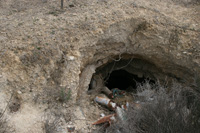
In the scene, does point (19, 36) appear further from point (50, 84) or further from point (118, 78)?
point (118, 78)

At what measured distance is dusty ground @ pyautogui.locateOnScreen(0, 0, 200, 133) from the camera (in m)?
3.56

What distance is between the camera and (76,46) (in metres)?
4.18

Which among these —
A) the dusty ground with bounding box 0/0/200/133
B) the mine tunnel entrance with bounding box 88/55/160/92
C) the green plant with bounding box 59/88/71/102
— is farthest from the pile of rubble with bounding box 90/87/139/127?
the green plant with bounding box 59/88/71/102

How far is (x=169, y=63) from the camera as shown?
4.99m

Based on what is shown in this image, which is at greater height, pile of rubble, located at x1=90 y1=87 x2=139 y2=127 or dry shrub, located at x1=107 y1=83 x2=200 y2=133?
dry shrub, located at x1=107 y1=83 x2=200 y2=133

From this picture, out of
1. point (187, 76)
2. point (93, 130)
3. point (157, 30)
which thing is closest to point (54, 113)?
point (93, 130)

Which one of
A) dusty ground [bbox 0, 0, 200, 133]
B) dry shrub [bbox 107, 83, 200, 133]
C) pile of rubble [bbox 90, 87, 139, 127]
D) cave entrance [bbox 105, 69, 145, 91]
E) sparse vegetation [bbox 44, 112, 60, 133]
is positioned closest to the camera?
dry shrub [bbox 107, 83, 200, 133]

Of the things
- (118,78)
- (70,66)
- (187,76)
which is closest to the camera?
(70,66)

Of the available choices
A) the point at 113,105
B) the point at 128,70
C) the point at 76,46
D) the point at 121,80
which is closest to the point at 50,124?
the point at 113,105

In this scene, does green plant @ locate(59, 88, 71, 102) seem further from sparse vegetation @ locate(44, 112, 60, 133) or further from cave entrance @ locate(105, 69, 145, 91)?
cave entrance @ locate(105, 69, 145, 91)

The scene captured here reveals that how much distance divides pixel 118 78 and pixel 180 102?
384cm

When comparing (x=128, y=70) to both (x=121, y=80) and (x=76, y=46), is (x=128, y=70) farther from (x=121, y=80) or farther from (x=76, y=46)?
(x=76, y=46)

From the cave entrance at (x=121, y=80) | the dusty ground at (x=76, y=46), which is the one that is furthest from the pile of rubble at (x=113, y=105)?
the cave entrance at (x=121, y=80)

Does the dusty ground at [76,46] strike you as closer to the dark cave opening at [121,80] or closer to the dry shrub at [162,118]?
the dry shrub at [162,118]
